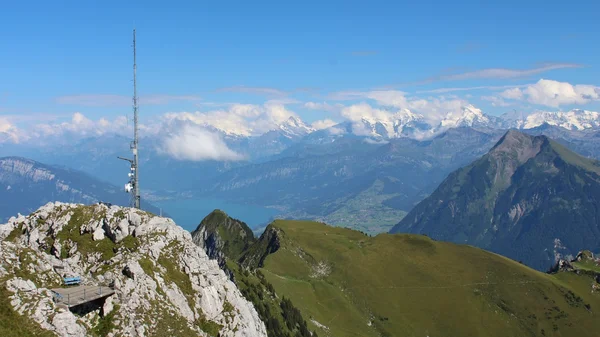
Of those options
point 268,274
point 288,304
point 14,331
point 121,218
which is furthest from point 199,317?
point 268,274

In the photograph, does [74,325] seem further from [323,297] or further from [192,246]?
[323,297]

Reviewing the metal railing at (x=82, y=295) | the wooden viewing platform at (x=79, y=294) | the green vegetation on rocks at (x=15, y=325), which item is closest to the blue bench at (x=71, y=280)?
the wooden viewing platform at (x=79, y=294)

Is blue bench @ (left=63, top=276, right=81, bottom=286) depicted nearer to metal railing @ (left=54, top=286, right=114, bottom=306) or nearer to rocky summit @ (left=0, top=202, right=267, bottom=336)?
rocky summit @ (left=0, top=202, right=267, bottom=336)

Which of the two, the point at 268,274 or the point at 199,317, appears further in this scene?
the point at 268,274

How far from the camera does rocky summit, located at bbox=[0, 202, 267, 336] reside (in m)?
55.1

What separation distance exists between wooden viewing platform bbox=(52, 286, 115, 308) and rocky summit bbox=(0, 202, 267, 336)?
1.30ft

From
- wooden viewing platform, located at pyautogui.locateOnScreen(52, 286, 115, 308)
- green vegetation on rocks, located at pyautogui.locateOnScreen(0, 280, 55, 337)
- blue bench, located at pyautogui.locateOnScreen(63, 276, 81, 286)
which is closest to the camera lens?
green vegetation on rocks, located at pyautogui.locateOnScreen(0, 280, 55, 337)

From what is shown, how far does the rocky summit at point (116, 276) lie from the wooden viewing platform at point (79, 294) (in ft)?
1.30

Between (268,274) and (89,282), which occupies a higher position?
(89,282)

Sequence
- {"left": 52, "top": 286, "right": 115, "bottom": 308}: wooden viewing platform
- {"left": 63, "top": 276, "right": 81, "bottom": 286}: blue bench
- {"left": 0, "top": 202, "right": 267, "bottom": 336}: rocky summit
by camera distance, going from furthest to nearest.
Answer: {"left": 63, "top": 276, "right": 81, "bottom": 286}: blue bench → {"left": 52, "top": 286, "right": 115, "bottom": 308}: wooden viewing platform → {"left": 0, "top": 202, "right": 267, "bottom": 336}: rocky summit

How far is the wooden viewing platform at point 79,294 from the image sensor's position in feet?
182

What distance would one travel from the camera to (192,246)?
274 feet

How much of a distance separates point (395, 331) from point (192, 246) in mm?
122521

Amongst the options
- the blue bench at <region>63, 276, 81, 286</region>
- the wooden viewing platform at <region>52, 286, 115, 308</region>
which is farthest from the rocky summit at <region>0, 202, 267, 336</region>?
the blue bench at <region>63, 276, 81, 286</region>
